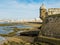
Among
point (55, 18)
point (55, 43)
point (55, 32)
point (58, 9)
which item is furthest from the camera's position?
point (58, 9)

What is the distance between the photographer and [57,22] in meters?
22.5

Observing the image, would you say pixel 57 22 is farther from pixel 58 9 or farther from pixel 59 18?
pixel 58 9

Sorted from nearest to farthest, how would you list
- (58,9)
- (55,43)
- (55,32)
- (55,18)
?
(55,43) → (55,32) → (55,18) → (58,9)

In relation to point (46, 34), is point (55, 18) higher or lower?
higher

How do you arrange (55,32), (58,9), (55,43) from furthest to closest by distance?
(58,9), (55,32), (55,43)

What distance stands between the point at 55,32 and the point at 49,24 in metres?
2.46

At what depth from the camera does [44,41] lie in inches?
864

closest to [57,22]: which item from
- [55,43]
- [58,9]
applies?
[55,43]

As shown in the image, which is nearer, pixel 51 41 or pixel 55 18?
pixel 51 41

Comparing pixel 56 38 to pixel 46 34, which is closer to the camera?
pixel 56 38

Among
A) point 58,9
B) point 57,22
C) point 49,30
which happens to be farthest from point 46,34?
point 58,9

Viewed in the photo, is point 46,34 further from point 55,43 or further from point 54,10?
point 54,10

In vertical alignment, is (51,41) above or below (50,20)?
below

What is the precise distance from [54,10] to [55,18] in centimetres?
4304
